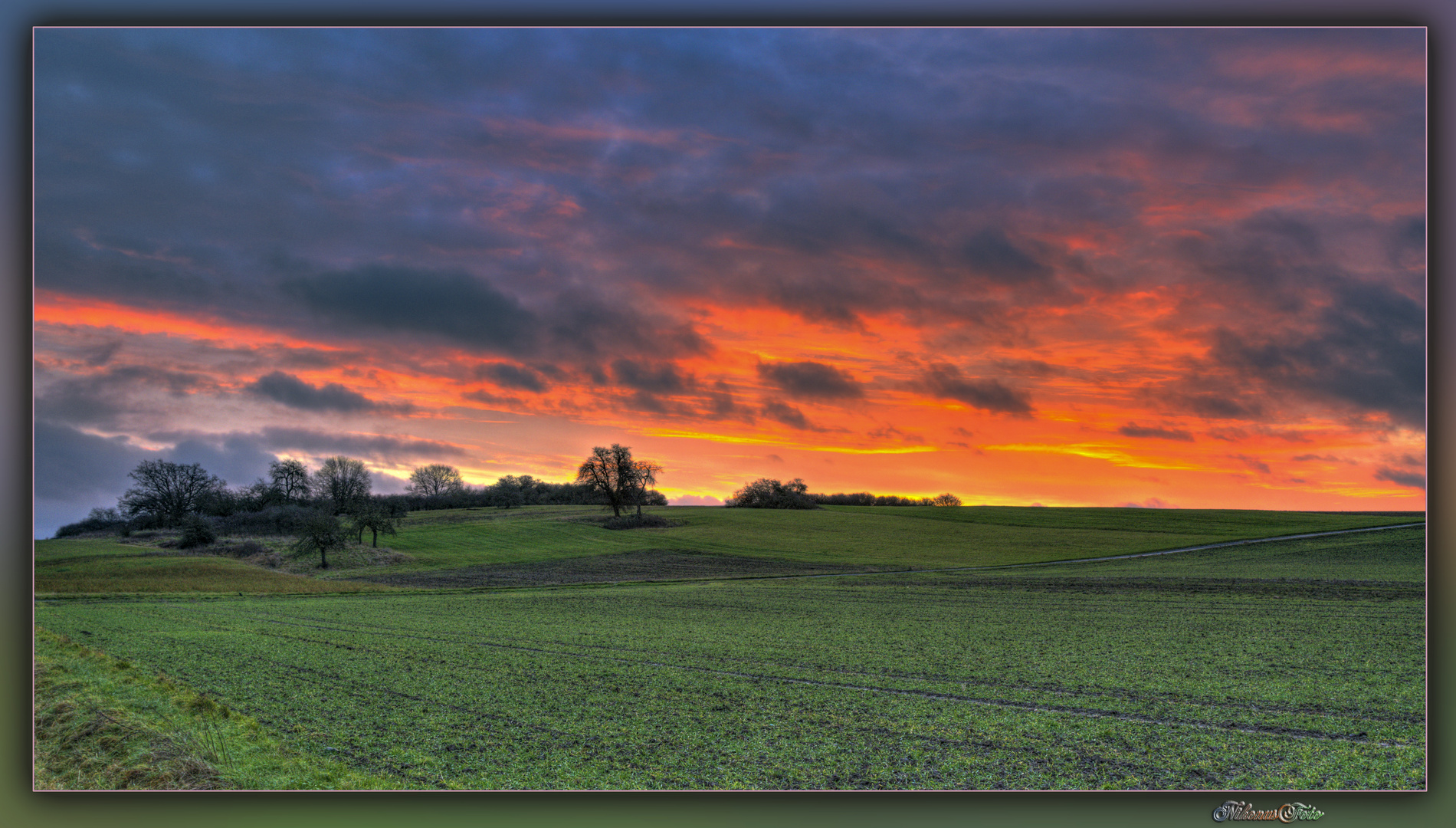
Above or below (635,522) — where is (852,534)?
below

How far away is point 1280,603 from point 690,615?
65.1ft

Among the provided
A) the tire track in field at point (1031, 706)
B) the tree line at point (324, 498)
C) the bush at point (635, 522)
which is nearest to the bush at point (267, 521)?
the tree line at point (324, 498)

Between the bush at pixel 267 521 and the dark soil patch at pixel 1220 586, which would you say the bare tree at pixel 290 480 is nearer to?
the bush at pixel 267 521

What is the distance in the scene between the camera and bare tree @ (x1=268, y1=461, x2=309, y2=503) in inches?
1806

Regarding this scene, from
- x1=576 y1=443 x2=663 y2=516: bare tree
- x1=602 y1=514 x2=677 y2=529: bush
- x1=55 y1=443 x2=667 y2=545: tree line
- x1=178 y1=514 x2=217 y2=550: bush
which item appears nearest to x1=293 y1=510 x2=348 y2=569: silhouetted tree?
x1=55 y1=443 x2=667 y2=545: tree line

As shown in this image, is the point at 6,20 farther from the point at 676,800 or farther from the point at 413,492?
the point at 413,492

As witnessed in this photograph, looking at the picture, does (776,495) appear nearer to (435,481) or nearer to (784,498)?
(784,498)

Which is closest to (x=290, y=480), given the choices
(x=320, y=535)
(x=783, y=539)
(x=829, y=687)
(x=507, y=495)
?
(x=320, y=535)

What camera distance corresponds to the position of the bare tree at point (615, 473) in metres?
56.8

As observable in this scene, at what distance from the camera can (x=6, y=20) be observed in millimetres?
10375

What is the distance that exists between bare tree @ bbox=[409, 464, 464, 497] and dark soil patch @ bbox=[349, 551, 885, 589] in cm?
1516

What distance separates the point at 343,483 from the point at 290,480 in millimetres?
6120

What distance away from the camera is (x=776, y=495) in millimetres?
66000

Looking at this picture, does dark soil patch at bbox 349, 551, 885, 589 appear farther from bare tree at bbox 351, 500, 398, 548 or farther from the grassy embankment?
the grassy embankment
